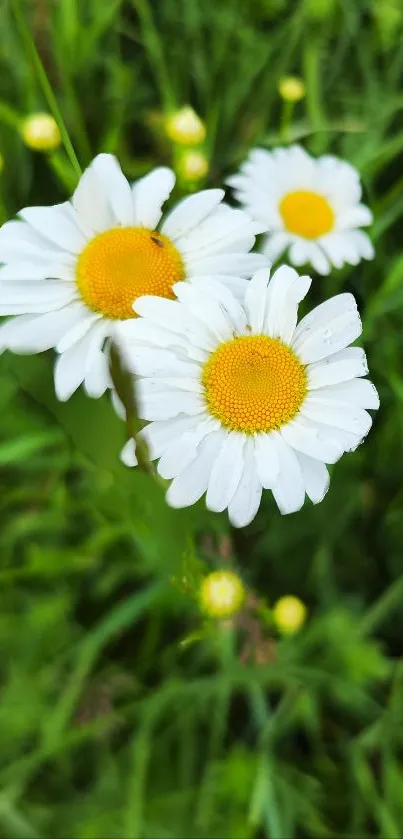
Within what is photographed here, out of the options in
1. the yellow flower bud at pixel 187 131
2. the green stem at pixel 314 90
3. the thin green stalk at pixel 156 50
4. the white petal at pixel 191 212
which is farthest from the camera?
the thin green stalk at pixel 156 50

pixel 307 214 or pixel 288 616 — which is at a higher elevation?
pixel 307 214

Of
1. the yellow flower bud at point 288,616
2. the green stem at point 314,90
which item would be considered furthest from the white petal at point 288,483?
the green stem at point 314,90

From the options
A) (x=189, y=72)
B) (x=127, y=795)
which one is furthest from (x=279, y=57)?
(x=127, y=795)

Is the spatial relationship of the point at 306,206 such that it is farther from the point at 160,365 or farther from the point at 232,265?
the point at 160,365

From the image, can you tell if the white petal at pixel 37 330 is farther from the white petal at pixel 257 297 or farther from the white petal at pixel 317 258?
the white petal at pixel 317 258

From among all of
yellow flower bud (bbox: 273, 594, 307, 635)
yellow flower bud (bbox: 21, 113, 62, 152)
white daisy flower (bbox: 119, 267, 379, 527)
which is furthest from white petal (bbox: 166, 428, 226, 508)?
yellow flower bud (bbox: 21, 113, 62, 152)

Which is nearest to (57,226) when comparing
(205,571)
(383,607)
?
(205,571)

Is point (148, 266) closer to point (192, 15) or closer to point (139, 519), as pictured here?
point (139, 519)
